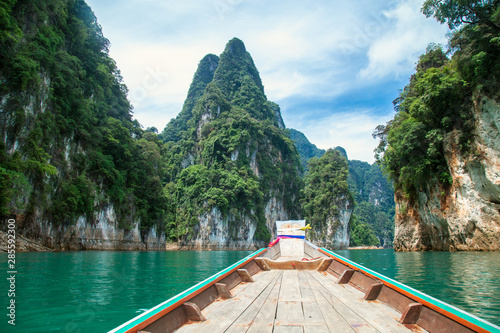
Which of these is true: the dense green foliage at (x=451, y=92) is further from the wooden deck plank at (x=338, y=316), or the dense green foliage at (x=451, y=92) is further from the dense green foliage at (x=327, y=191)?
the dense green foliage at (x=327, y=191)

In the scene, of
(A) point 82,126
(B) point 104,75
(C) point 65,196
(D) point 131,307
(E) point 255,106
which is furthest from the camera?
(E) point 255,106

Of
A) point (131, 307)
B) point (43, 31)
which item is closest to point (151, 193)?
point (43, 31)

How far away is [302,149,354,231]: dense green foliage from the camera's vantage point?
60375 millimetres

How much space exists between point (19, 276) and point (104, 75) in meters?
28.4

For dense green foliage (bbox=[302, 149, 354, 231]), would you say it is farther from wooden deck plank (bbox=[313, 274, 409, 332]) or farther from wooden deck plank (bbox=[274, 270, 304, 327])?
wooden deck plank (bbox=[313, 274, 409, 332])

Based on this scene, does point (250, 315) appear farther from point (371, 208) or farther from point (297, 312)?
point (371, 208)

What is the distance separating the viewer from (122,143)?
3291 cm

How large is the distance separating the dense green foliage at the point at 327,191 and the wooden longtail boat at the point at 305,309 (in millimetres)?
57765

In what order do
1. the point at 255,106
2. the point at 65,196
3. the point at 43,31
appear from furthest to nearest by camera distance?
the point at 255,106 → the point at 65,196 → the point at 43,31

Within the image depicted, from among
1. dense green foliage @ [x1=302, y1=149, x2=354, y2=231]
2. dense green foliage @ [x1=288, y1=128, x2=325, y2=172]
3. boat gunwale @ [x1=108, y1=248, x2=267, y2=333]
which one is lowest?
boat gunwale @ [x1=108, y1=248, x2=267, y2=333]

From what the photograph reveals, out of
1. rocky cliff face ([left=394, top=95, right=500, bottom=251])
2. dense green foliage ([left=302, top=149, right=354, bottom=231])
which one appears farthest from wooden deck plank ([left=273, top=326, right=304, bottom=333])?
dense green foliage ([left=302, top=149, right=354, bottom=231])

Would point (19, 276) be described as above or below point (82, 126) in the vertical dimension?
below

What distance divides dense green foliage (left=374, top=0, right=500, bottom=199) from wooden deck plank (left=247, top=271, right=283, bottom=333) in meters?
17.5

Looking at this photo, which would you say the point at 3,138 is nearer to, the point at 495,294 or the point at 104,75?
the point at 104,75
